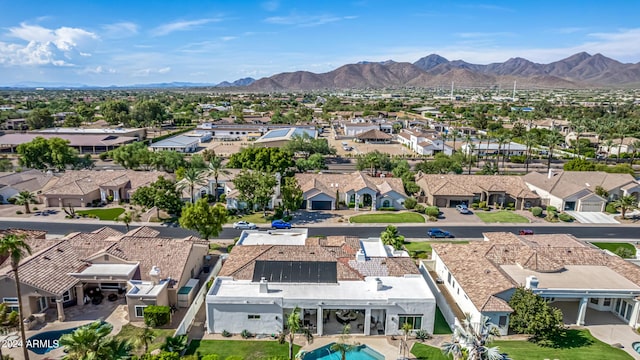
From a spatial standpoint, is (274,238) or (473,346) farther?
(274,238)

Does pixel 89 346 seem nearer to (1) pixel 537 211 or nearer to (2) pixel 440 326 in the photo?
(2) pixel 440 326

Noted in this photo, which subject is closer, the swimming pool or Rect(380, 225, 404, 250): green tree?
the swimming pool

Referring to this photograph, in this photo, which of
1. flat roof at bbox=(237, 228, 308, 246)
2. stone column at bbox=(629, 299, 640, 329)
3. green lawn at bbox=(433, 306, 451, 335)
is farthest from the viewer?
flat roof at bbox=(237, 228, 308, 246)

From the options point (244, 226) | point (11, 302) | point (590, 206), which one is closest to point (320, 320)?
point (11, 302)

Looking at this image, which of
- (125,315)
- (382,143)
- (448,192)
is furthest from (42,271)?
(382,143)

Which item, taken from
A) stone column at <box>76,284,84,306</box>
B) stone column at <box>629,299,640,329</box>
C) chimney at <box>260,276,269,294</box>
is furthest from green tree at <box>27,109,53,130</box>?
stone column at <box>629,299,640,329</box>

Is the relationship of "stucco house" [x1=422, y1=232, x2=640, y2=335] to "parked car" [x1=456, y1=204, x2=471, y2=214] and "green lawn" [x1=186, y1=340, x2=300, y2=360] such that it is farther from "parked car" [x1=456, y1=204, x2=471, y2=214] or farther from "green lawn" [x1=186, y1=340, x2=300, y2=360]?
"parked car" [x1=456, y1=204, x2=471, y2=214]
